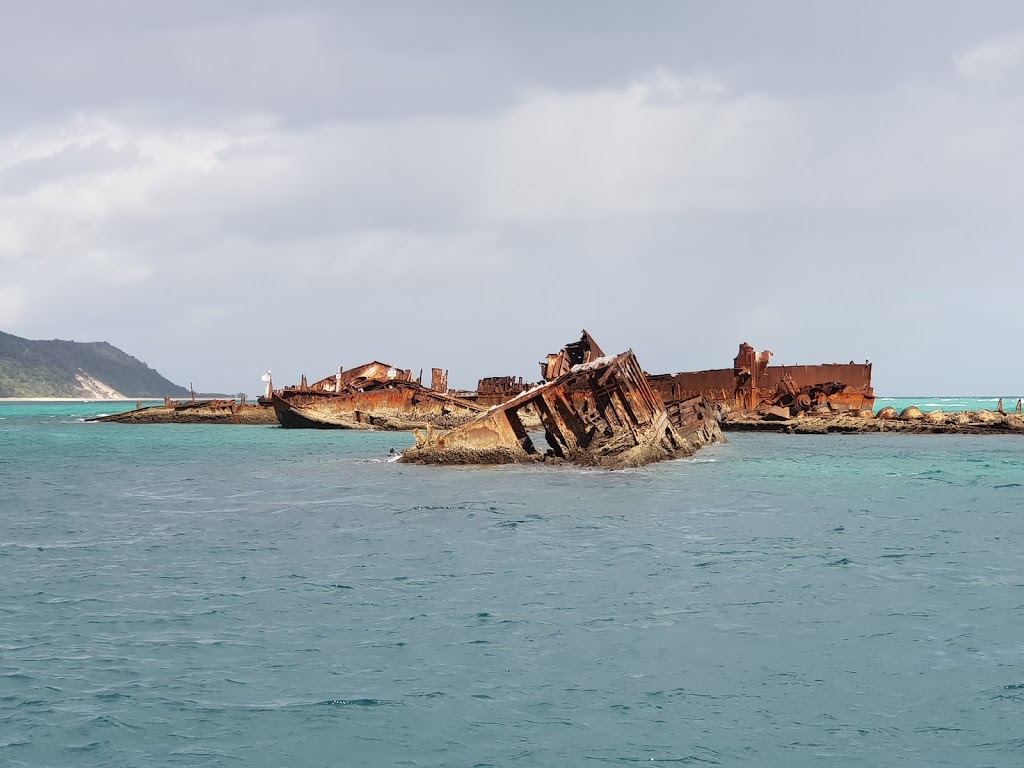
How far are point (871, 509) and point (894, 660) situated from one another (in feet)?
31.5

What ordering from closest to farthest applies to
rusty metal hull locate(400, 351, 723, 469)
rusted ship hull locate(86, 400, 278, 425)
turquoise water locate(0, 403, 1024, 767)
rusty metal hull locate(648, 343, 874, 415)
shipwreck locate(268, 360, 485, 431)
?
turquoise water locate(0, 403, 1024, 767) < rusty metal hull locate(400, 351, 723, 469) < rusty metal hull locate(648, 343, 874, 415) < shipwreck locate(268, 360, 485, 431) < rusted ship hull locate(86, 400, 278, 425)

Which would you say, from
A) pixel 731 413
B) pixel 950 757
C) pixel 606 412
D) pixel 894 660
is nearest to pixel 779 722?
pixel 950 757

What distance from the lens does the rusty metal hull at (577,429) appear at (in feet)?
69.3

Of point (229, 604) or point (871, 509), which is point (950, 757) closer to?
point (229, 604)

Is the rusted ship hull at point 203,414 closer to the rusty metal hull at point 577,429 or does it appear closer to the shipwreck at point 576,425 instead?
the shipwreck at point 576,425

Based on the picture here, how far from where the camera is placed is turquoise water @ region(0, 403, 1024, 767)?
17.4 ft

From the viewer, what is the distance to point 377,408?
4922 centimetres

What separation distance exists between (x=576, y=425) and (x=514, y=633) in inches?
609

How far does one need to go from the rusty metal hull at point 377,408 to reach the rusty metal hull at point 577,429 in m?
25.1

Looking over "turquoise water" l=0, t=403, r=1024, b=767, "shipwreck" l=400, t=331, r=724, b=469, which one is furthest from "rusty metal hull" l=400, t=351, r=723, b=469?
"turquoise water" l=0, t=403, r=1024, b=767

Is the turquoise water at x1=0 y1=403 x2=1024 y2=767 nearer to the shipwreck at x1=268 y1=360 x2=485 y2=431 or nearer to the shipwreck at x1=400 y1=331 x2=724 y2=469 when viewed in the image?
the shipwreck at x1=400 y1=331 x2=724 y2=469

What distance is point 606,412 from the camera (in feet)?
73.7

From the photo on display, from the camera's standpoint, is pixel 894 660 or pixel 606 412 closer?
pixel 894 660

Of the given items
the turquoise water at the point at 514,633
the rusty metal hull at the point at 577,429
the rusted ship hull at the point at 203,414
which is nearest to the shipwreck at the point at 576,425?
the rusty metal hull at the point at 577,429
